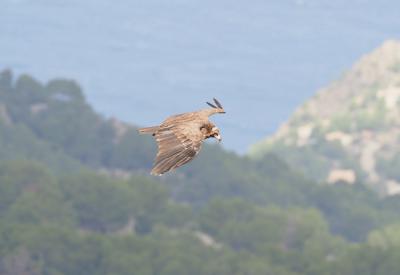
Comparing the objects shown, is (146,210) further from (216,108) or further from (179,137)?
(179,137)

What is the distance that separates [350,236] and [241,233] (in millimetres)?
20999

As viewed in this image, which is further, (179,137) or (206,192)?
(206,192)

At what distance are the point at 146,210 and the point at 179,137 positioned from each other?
62.1 metres

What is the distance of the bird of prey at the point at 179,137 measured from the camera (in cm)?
1881

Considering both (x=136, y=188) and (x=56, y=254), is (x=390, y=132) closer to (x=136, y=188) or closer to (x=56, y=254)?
(x=136, y=188)

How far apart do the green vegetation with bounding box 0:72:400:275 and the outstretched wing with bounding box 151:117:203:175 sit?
47209mm

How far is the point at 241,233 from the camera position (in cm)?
7725

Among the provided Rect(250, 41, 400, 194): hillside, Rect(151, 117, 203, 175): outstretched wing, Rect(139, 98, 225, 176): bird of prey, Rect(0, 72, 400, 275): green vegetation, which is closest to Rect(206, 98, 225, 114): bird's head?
Rect(139, 98, 225, 176): bird of prey

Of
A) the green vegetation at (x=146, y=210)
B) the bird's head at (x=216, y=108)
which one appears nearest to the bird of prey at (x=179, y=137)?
the bird's head at (x=216, y=108)

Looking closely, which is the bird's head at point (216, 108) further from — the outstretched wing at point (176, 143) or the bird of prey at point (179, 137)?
the outstretched wing at point (176, 143)

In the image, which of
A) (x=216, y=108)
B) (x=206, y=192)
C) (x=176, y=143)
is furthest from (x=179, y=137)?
(x=206, y=192)

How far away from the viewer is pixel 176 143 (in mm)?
19328

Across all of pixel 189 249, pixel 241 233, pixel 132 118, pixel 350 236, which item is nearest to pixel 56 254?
pixel 189 249

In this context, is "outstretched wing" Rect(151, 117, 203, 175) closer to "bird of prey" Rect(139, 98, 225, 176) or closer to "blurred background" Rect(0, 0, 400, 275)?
"bird of prey" Rect(139, 98, 225, 176)
